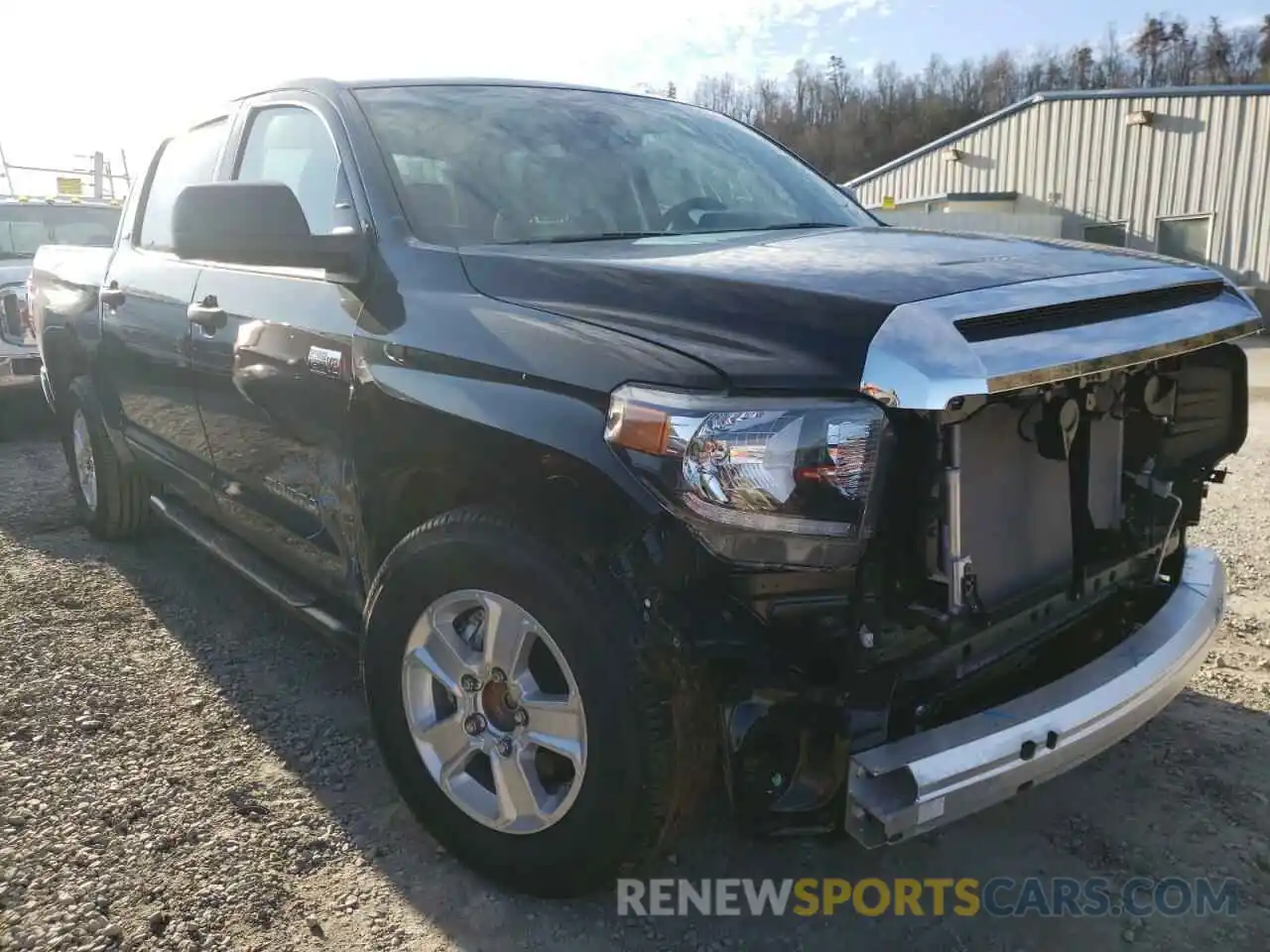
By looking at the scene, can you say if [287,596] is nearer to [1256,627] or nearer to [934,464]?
[934,464]

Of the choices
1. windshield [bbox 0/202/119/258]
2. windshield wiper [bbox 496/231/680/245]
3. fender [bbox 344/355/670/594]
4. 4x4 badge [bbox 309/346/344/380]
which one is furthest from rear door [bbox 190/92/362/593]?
windshield [bbox 0/202/119/258]

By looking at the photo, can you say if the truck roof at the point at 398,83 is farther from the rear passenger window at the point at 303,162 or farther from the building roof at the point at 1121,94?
the building roof at the point at 1121,94

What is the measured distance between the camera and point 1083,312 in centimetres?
207

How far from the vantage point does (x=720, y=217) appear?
3098 mm

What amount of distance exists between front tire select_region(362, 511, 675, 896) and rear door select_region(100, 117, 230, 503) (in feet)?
5.14

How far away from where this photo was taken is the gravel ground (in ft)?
7.65

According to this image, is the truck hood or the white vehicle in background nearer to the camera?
the truck hood

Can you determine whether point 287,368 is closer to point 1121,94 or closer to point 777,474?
Result: point 777,474

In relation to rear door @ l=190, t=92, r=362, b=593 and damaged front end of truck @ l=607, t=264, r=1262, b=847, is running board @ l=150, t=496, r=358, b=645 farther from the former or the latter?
damaged front end of truck @ l=607, t=264, r=1262, b=847

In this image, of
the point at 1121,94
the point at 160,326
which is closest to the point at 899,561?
the point at 160,326

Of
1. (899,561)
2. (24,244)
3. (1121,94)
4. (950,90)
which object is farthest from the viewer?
(950,90)

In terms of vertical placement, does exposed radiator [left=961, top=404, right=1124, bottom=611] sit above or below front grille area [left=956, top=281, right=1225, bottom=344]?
below

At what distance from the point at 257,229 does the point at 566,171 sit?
0.91 meters

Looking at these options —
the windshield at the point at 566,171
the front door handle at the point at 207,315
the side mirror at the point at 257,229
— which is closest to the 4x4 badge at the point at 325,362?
the side mirror at the point at 257,229
